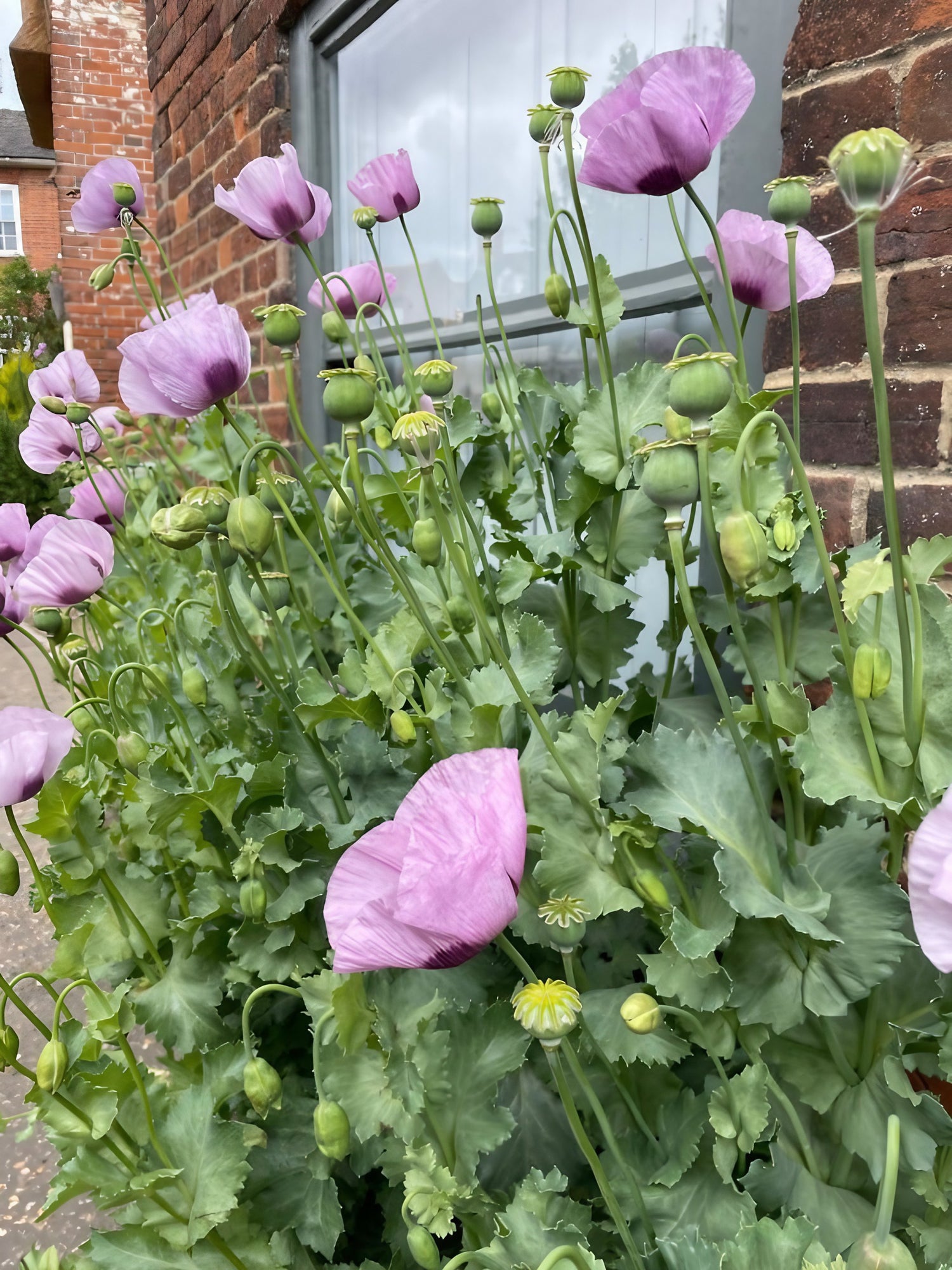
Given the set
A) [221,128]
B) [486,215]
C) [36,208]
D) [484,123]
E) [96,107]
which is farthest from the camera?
[36,208]

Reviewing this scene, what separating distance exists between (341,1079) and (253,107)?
2.32 metres

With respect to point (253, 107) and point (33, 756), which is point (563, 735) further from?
point (253, 107)

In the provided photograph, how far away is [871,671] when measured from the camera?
0.52 m

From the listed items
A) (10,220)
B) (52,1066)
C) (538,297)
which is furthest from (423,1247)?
(10,220)

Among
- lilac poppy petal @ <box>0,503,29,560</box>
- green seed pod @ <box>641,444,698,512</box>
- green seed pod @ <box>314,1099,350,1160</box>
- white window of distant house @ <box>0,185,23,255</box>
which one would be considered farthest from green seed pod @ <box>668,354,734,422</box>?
white window of distant house @ <box>0,185,23,255</box>

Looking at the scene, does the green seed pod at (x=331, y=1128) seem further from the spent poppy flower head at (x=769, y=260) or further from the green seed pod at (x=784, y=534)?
the spent poppy flower head at (x=769, y=260)

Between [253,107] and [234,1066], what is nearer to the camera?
[234,1066]

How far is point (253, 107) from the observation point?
88.9 inches

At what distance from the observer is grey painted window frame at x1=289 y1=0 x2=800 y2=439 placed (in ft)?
3.24

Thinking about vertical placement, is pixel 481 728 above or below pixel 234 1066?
above

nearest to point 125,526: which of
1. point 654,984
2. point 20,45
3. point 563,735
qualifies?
point 563,735

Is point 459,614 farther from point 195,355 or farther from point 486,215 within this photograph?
point 486,215

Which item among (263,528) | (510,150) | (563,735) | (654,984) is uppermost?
(510,150)

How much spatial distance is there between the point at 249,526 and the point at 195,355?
15 cm
